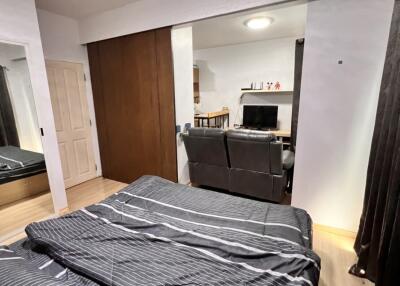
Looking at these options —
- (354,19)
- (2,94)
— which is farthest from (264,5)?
(2,94)

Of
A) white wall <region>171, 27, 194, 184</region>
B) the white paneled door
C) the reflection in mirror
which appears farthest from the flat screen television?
the reflection in mirror

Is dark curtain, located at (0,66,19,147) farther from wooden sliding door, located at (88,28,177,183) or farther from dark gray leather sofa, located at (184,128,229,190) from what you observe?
dark gray leather sofa, located at (184,128,229,190)

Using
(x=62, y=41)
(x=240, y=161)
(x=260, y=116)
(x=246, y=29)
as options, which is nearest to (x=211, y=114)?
(x=260, y=116)

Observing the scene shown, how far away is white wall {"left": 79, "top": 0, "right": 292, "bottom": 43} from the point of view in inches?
92.0

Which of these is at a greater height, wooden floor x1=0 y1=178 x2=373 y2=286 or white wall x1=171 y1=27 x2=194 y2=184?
white wall x1=171 y1=27 x2=194 y2=184

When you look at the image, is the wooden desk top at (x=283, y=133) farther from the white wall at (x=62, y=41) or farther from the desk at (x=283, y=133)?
the white wall at (x=62, y=41)

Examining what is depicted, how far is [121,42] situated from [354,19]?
9.20 ft

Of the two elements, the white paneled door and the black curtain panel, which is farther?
the white paneled door

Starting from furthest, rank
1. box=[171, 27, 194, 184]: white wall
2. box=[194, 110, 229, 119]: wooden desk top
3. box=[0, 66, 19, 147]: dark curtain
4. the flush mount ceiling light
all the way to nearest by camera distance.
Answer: box=[194, 110, 229, 119]: wooden desk top < the flush mount ceiling light < box=[171, 27, 194, 184]: white wall < box=[0, 66, 19, 147]: dark curtain

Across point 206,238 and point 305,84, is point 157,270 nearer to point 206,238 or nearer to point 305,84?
point 206,238

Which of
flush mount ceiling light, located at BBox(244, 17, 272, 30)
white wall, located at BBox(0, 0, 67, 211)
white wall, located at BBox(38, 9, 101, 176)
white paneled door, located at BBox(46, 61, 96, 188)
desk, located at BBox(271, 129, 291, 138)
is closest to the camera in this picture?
white wall, located at BBox(0, 0, 67, 211)

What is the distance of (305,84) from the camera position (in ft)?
7.07

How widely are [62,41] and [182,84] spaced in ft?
6.36

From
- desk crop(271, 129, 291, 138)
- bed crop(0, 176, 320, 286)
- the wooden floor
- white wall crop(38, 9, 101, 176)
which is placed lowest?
the wooden floor
